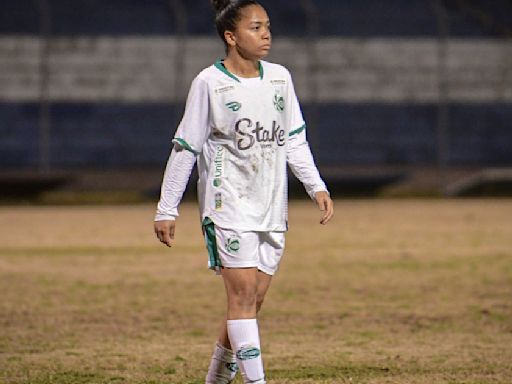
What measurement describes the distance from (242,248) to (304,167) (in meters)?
0.52

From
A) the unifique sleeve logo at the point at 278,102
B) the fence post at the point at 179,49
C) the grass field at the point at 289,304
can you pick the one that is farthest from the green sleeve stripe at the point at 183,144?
the fence post at the point at 179,49

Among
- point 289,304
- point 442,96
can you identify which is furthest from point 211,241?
point 442,96

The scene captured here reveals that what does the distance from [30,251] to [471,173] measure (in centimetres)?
Result: 1085

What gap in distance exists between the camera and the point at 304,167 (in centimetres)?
621

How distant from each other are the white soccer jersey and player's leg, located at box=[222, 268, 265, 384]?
220 millimetres

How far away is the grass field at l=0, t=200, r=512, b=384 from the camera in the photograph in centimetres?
775

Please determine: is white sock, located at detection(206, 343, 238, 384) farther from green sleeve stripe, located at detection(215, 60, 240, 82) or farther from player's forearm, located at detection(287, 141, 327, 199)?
green sleeve stripe, located at detection(215, 60, 240, 82)

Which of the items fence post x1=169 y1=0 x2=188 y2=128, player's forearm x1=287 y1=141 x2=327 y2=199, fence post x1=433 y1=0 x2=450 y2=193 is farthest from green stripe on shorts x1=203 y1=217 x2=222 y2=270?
fence post x1=433 y1=0 x2=450 y2=193

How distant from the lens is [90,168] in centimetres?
2309

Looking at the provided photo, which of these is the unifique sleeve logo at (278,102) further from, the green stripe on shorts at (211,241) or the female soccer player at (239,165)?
the green stripe on shorts at (211,241)

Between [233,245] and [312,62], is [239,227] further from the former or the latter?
[312,62]

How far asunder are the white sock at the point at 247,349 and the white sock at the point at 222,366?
0.32 m

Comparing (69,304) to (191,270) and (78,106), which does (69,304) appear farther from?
(78,106)

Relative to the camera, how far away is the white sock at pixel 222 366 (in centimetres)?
636
